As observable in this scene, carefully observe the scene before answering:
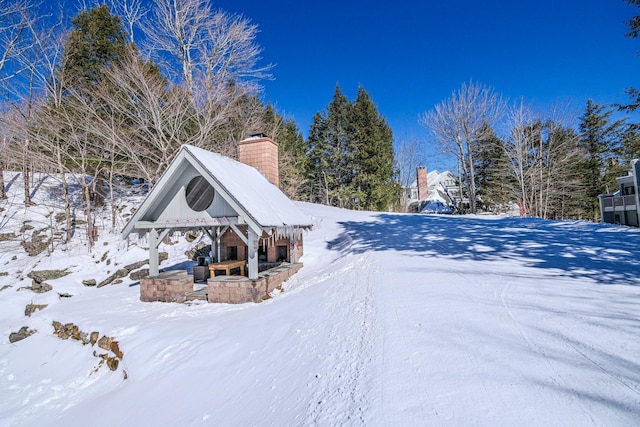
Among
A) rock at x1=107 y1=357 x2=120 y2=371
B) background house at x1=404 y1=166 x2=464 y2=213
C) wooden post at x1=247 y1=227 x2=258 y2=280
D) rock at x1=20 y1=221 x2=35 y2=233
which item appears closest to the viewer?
rock at x1=107 y1=357 x2=120 y2=371

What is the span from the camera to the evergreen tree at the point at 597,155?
2652cm

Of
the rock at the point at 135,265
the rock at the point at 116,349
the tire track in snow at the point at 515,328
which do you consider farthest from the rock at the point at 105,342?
the tire track in snow at the point at 515,328

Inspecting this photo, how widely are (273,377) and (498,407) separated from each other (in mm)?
2449

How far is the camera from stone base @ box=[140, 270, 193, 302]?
7.96 metres

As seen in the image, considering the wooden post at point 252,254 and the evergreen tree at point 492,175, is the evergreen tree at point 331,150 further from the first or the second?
the wooden post at point 252,254

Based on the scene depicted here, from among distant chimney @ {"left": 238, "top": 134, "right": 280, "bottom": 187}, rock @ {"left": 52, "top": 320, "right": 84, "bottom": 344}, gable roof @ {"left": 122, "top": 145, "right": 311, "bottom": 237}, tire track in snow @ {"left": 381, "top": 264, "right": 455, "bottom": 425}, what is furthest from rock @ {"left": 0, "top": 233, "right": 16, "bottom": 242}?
tire track in snow @ {"left": 381, "top": 264, "right": 455, "bottom": 425}

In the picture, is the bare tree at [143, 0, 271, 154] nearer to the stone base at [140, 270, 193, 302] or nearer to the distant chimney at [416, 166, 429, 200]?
the stone base at [140, 270, 193, 302]

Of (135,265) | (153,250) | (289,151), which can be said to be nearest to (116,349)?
(153,250)

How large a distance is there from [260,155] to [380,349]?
406 inches

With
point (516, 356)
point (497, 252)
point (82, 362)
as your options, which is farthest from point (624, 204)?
point (82, 362)

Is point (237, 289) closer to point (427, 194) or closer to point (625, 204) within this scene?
point (625, 204)

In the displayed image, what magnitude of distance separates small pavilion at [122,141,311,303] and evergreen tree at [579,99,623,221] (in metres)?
30.7

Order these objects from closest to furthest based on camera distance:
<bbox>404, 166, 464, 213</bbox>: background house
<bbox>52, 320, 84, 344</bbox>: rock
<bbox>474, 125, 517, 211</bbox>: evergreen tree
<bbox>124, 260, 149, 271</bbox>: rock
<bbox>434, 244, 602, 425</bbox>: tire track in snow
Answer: <bbox>434, 244, 602, 425</bbox>: tire track in snow < <bbox>52, 320, 84, 344</bbox>: rock < <bbox>124, 260, 149, 271</bbox>: rock < <bbox>474, 125, 517, 211</bbox>: evergreen tree < <bbox>404, 166, 464, 213</bbox>: background house

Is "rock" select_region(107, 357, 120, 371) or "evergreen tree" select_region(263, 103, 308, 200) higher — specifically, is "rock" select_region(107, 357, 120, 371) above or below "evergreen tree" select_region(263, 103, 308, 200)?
below
